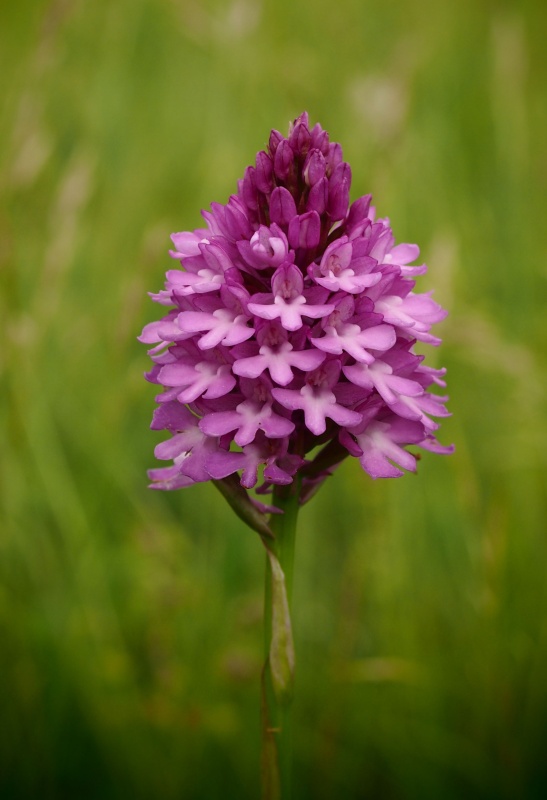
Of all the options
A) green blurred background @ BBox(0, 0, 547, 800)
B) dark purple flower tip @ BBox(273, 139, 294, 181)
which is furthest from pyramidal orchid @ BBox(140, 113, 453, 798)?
green blurred background @ BBox(0, 0, 547, 800)

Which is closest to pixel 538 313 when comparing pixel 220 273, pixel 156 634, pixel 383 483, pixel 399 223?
pixel 399 223

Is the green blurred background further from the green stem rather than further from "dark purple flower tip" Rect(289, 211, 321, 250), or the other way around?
"dark purple flower tip" Rect(289, 211, 321, 250)

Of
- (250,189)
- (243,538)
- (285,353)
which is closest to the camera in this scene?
(285,353)

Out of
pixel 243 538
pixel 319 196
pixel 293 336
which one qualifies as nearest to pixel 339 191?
pixel 319 196

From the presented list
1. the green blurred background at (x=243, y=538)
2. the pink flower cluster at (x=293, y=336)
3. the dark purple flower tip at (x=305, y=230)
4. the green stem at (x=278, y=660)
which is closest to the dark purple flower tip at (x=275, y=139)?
the pink flower cluster at (x=293, y=336)

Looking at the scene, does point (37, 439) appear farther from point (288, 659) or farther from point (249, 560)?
point (288, 659)

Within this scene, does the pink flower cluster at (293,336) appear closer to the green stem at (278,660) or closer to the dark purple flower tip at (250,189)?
the dark purple flower tip at (250,189)

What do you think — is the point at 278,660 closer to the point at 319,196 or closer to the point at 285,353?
the point at 285,353
